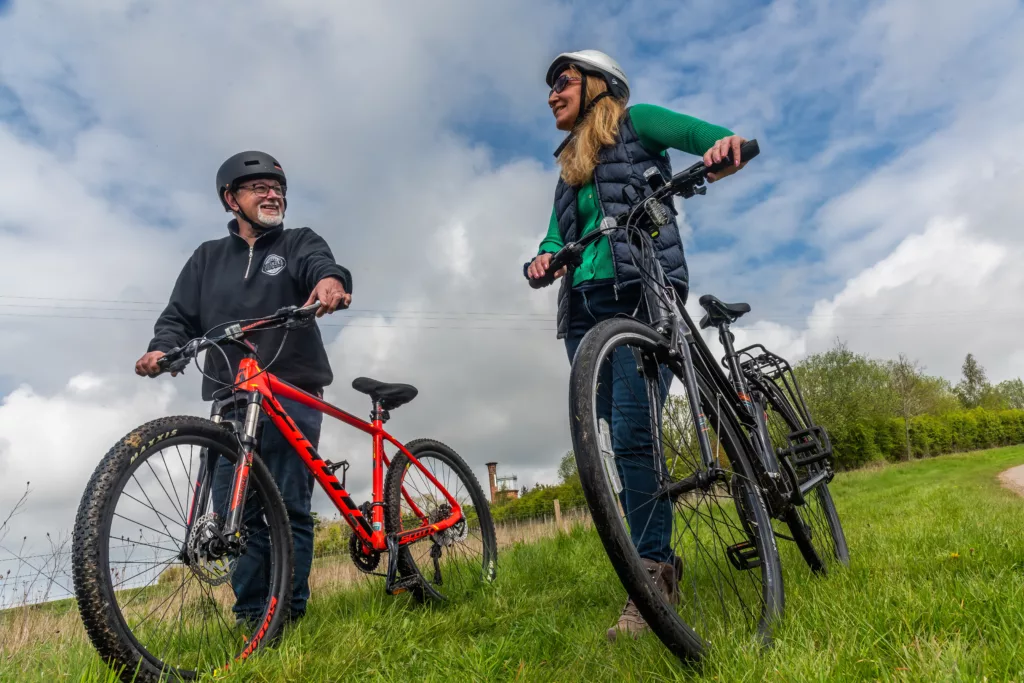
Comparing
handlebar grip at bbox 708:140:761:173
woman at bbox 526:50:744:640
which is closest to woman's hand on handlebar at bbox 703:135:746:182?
handlebar grip at bbox 708:140:761:173

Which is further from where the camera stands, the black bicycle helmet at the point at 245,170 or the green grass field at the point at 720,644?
the black bicycle helmet at the point at 245,170

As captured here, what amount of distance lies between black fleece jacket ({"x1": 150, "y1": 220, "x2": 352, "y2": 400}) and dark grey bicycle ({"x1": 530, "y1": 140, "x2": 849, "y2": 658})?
4.99ft

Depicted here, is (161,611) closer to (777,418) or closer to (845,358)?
(777,418)

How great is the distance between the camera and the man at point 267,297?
10.9ft

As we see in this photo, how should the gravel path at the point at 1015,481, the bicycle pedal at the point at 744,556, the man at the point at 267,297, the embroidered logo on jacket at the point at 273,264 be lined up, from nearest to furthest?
the bicycle pedal at the point at 744,556 → the man at the point at 267,297 → the embroidered logo on jacket at the point at 273,264 → the gravel path at the point at 1015,481

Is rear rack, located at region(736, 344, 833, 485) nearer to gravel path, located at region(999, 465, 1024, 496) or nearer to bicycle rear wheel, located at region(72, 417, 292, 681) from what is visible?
bicycle rear wheel, located at region(72, 417, 292, 681)

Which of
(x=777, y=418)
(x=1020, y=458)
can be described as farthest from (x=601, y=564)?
(x=1020, y=458)

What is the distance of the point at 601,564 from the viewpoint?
4.64m

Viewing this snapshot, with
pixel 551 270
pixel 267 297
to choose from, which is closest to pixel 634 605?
pixel 551 270

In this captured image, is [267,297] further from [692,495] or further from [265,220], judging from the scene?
[692,495]

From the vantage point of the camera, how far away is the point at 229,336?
9.36 feet

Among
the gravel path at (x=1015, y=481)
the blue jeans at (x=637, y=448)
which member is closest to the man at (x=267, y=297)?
the blue jeans at (x=637, y=448)

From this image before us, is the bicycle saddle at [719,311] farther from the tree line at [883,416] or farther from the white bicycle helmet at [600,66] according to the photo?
the tree line at [883,416]

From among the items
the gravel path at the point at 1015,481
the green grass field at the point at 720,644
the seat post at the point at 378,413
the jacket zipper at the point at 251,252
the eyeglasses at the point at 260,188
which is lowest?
the gravel path at the point at 1015,481
